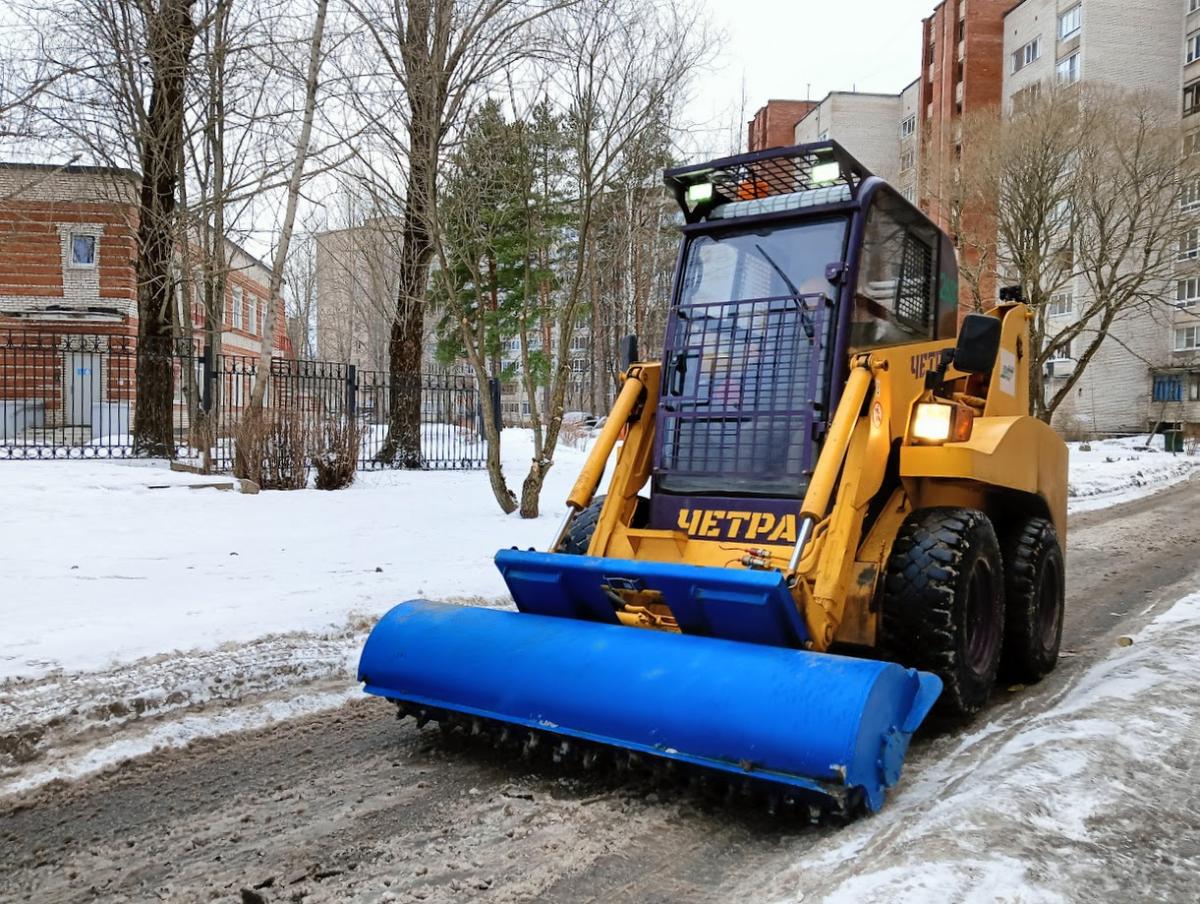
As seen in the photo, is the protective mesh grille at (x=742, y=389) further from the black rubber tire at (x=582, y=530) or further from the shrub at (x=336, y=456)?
the shrub at (x=336, y=456)

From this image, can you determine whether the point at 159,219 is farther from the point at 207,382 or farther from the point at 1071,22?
the point at 1071,22

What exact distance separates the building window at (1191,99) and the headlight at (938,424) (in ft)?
155

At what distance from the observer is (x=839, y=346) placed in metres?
4.51

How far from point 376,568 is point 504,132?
5.69 m

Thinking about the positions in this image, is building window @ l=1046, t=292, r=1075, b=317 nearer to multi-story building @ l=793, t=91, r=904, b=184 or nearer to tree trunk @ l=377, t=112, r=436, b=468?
multi-story building @ l=793, t=91, r=904, b=184

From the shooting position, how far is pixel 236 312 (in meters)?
39.3

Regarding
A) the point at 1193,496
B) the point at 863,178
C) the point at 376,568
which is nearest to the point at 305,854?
the point at 863,178

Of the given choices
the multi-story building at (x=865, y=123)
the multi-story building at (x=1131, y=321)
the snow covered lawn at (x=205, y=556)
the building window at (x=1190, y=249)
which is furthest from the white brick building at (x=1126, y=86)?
the snow covered lawn at (x=205, y=556)

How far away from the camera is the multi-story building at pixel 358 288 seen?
20078mm

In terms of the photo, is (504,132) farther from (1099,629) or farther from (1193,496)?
(1193,496)

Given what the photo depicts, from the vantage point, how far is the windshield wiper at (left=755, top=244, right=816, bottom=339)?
15.1 feet

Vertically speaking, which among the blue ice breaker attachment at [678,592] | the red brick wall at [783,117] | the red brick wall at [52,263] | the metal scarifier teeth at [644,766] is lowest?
the metal scarifier teeth at [644,766]

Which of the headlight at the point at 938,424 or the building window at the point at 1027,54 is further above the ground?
the building window at the point at 1027,54

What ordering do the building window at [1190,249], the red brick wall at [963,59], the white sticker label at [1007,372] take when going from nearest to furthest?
the white sticker label at [1007,372] → the building window at [1190,249] → the red brick wall at [963,59]
